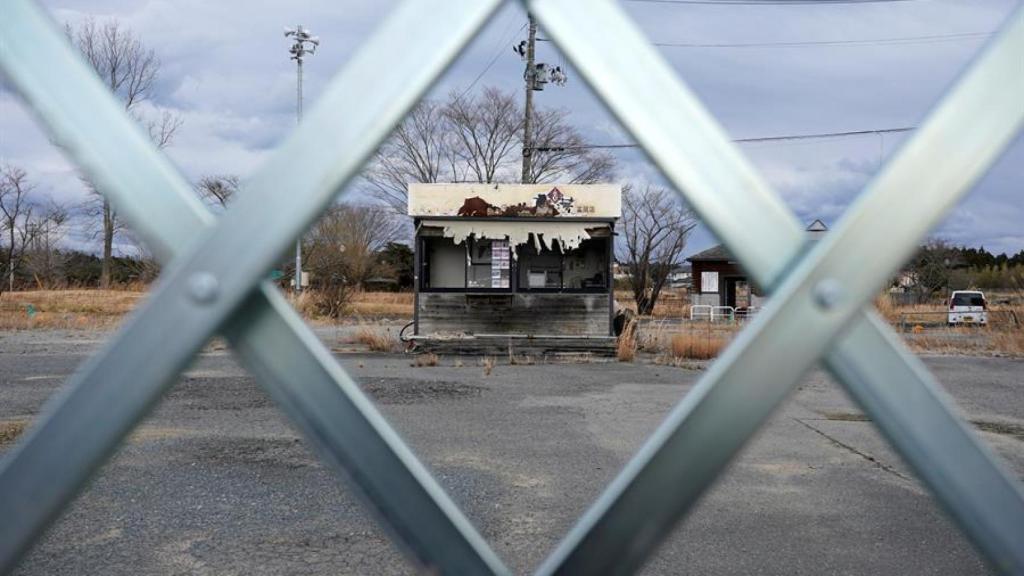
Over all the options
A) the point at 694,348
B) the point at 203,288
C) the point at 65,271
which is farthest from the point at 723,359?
the point at 65,271

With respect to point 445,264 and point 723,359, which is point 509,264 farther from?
point 723,359

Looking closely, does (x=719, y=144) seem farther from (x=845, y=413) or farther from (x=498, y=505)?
(x=845, y=413)

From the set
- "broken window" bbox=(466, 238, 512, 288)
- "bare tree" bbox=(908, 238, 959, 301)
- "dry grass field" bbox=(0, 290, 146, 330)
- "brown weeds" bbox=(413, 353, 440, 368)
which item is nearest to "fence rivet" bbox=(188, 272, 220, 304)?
"brown weeds" bbox=(413, 353, 440, 368)

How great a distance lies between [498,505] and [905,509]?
8.31ft

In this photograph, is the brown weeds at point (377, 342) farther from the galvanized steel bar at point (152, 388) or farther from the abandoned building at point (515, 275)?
the galvanized steel bar at point (152, 388)

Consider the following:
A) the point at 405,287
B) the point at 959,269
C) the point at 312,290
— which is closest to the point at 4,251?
the point at 312,290

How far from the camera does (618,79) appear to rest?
0.76 metres

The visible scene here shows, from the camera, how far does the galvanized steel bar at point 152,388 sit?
0.74 m

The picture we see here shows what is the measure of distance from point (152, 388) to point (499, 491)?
196 inches

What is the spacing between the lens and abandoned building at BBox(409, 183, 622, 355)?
1570 centimetres

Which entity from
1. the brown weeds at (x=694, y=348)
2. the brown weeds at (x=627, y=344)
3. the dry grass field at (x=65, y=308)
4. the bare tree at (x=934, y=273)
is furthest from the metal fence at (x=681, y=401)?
the bare tree at (x=934, y=273)

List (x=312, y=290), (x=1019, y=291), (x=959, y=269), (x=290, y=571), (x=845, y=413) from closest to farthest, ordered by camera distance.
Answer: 1. (x=290, y=571)
2. (x=845, y=413)
3. (x=1019, y=291)
4. (x=312, y=290)
5. (x=959, y=269)

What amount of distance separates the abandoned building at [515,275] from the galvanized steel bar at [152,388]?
48.4 ft

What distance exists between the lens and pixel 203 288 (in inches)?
28.5
